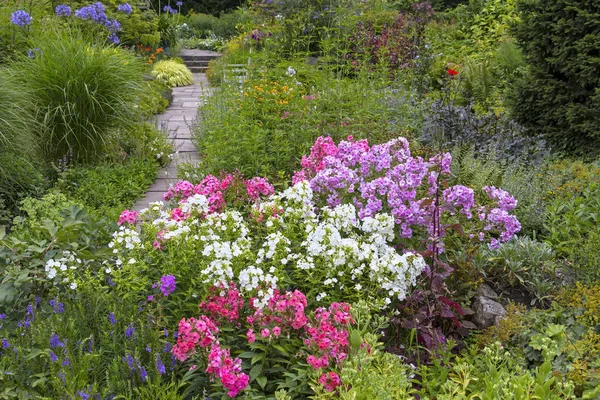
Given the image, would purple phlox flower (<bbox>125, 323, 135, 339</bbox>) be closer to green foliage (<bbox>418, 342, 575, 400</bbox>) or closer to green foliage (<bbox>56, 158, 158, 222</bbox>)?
green foliage (<bbox>418, 342, 575, 400</bbox>)

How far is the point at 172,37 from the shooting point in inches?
643

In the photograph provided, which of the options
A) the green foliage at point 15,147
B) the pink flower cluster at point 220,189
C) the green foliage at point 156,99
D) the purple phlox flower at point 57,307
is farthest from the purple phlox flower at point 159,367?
the green foliage at point 156,99

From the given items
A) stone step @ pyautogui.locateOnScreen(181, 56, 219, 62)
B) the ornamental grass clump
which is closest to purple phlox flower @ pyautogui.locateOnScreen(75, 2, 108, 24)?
the ornamental grass clump

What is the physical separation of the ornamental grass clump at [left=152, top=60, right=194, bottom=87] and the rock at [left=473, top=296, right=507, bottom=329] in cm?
1037

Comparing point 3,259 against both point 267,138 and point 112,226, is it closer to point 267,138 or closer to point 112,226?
point 112,226

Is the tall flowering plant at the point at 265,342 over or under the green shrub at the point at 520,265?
over

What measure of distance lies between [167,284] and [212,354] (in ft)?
1.91

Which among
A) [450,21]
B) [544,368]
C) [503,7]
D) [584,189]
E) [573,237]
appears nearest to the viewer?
[544,368]

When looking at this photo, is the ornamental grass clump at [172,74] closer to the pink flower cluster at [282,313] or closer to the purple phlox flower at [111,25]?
the purple phlox flower at [111,25]

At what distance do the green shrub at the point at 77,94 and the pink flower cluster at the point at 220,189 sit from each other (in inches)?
90.7

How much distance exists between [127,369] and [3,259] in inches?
40.7

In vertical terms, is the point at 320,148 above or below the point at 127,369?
above

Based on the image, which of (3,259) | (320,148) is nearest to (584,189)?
(320,148)

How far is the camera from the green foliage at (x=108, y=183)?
5.50m
